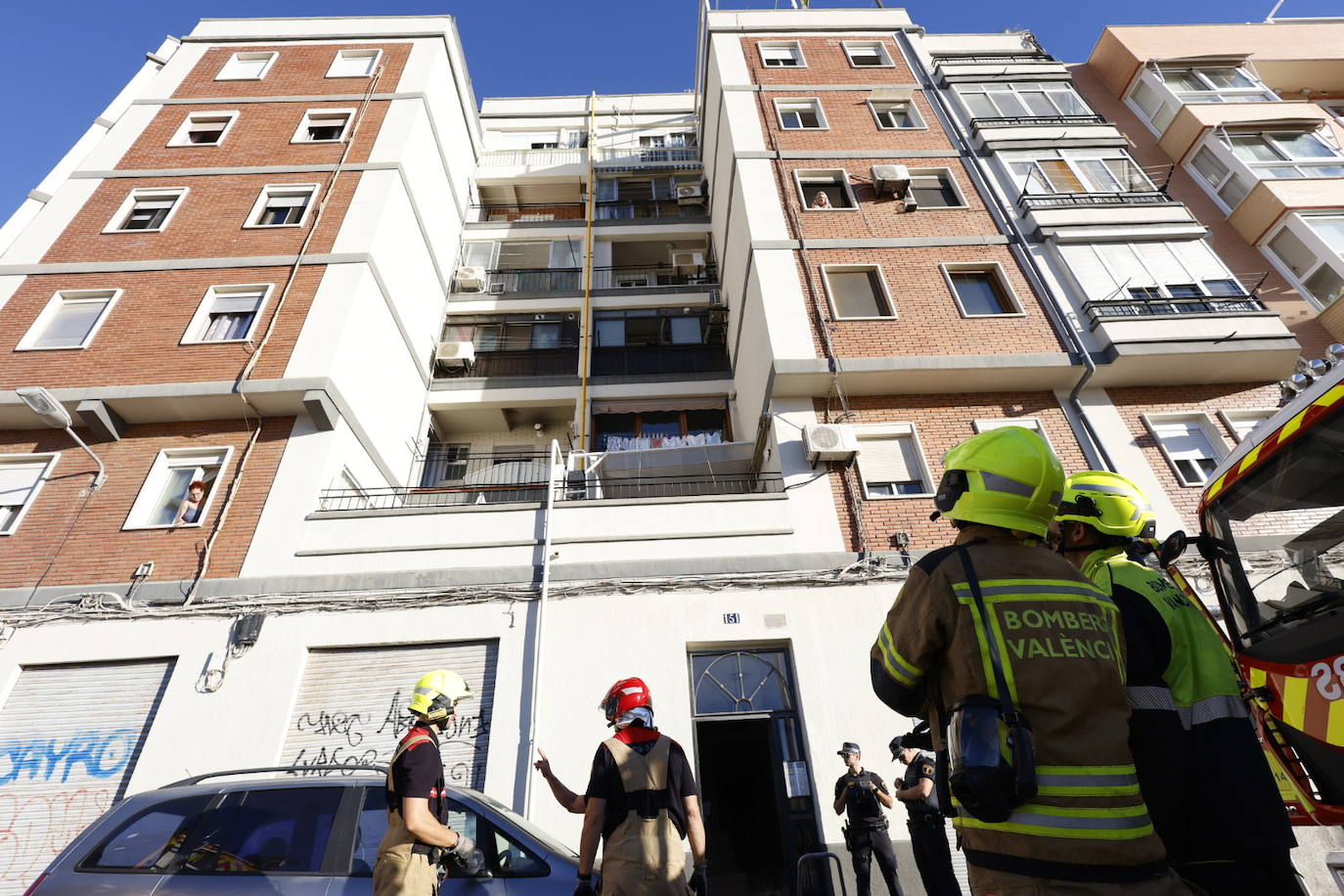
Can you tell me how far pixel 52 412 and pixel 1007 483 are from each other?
12055mm

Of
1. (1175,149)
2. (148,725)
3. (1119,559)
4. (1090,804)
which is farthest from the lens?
(1175,149)

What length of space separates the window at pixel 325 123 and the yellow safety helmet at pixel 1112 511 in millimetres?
16161

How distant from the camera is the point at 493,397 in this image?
47.1 ft

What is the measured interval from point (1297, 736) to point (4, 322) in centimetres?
1660

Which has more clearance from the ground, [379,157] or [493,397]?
[379,157]

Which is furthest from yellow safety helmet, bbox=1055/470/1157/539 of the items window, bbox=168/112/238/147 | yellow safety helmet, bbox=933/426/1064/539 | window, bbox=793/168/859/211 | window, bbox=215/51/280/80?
window, bbox=215/51/280/80

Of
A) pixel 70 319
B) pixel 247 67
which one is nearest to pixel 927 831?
pixel 70 319

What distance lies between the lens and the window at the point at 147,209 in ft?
40.8

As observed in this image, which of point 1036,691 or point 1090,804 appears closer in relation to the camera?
point 1090,804

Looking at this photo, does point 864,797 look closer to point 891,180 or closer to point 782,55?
point 891,180

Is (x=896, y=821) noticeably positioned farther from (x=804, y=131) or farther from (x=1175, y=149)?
(x=1175, y=149)

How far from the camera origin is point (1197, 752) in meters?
2.29

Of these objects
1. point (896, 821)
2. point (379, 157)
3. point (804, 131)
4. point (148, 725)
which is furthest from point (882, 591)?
point (379, 157)

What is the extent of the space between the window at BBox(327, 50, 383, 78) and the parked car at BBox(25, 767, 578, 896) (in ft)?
54.7
